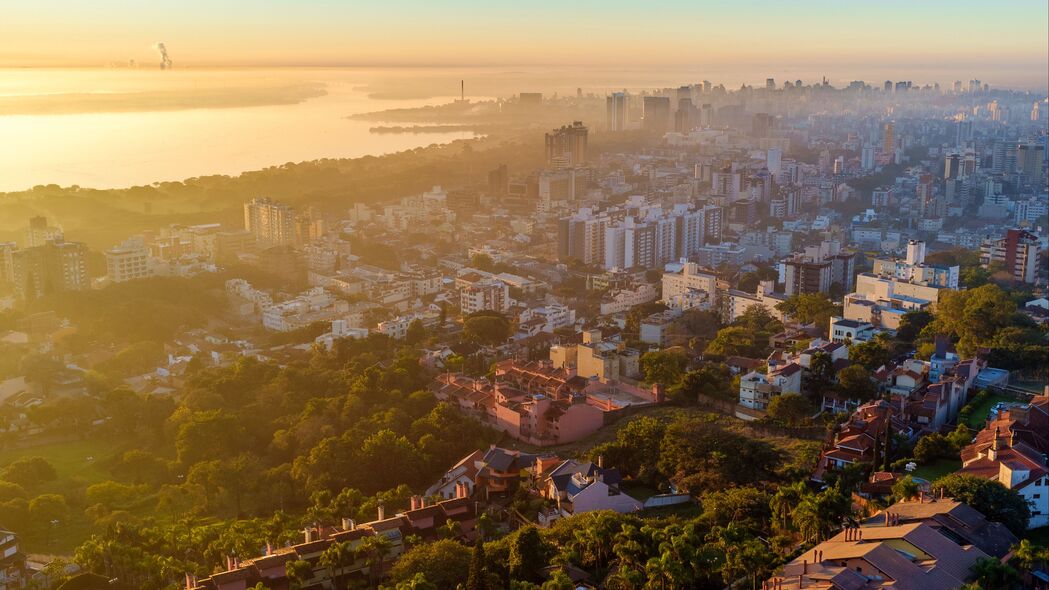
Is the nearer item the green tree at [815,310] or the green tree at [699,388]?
the green tree at [699,388]

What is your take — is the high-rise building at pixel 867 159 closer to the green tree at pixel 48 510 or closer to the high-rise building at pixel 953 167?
the high-rise building at pixel 953 167

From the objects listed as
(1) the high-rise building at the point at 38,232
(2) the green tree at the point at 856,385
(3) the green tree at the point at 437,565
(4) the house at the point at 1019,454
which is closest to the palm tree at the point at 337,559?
(3) the green tree at the point at 437,565

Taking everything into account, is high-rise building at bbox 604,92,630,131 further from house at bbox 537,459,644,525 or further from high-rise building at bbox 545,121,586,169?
house at bbox 537,459,644,525

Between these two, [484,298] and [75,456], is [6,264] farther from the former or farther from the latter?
[484,298]

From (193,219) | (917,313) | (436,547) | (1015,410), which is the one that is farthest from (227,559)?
(193,219)

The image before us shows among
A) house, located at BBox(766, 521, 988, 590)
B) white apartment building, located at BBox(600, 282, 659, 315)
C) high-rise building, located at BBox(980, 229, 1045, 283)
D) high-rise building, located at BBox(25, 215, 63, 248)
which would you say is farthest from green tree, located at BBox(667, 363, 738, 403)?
high-rise building, located at BBox(25, 215, 63, 248)

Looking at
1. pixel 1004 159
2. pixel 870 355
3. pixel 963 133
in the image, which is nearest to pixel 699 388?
pixel 870 355
